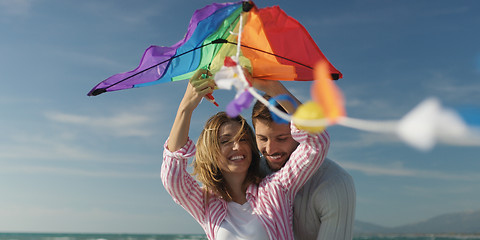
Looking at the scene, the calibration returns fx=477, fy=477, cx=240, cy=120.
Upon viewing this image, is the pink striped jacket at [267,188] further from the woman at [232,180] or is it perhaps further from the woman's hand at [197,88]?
the woman's hand at [197,88]

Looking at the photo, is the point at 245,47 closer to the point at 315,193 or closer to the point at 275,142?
the point at 275,142

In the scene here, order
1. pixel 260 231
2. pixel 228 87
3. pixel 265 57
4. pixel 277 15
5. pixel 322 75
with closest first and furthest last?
pixel 322 75, pixel 228 87, pixel 277 15, pixel 265 57, pixel 260 231

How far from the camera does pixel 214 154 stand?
3109 mm

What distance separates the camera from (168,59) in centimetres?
300

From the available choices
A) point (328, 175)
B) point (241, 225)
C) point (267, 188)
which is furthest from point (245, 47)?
point (241, 225)

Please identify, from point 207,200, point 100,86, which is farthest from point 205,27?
point 207,200

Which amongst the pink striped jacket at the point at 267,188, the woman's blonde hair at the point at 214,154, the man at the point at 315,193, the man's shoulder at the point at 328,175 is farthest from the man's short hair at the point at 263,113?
the man's shoulder at the point at 328,175

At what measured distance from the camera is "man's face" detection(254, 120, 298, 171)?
3.07 meters

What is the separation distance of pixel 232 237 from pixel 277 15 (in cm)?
140

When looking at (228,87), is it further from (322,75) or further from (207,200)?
(207,200)

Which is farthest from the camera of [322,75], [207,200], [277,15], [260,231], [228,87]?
[207,200]

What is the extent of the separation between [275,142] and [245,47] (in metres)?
0.71

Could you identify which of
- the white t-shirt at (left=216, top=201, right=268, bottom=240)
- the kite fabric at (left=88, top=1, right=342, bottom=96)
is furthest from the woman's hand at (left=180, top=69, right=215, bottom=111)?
the white t-shirt at (left=216, top=201, right=268, bottom=240)

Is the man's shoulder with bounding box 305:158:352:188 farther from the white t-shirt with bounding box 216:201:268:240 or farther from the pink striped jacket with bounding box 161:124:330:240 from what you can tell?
the white t-shirt with bounding box 216:201:268:240
